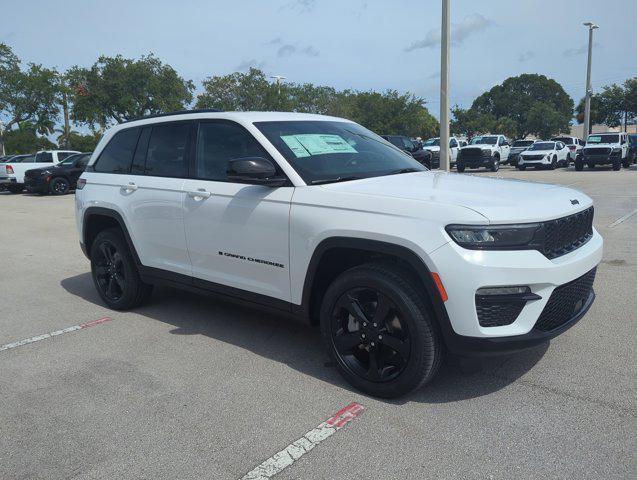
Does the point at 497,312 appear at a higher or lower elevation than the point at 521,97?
lower

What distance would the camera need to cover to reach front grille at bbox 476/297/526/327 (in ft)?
10.3

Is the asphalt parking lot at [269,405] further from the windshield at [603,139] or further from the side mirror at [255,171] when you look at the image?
the windshield at [603,139]

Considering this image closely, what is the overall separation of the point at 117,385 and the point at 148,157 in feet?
7.21

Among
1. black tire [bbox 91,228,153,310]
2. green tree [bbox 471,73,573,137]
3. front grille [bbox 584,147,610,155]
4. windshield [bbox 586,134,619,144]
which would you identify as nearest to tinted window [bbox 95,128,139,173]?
black tire [bbox 91,228,153,310]

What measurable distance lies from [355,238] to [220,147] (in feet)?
5.39

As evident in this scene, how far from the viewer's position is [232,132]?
176 inches

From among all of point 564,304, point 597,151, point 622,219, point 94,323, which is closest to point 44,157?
point 94,323

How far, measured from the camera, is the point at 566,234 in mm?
3473

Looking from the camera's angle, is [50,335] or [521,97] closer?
[50,335]

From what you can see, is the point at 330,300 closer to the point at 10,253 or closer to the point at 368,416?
the point at 368,416

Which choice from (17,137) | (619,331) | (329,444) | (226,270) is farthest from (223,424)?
(17,137)

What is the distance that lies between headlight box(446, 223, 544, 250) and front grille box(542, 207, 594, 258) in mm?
164

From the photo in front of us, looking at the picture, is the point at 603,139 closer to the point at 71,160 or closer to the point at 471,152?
the point at 471,152

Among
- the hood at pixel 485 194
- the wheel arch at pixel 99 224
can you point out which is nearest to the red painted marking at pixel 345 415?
the hood at pixel 485 194
